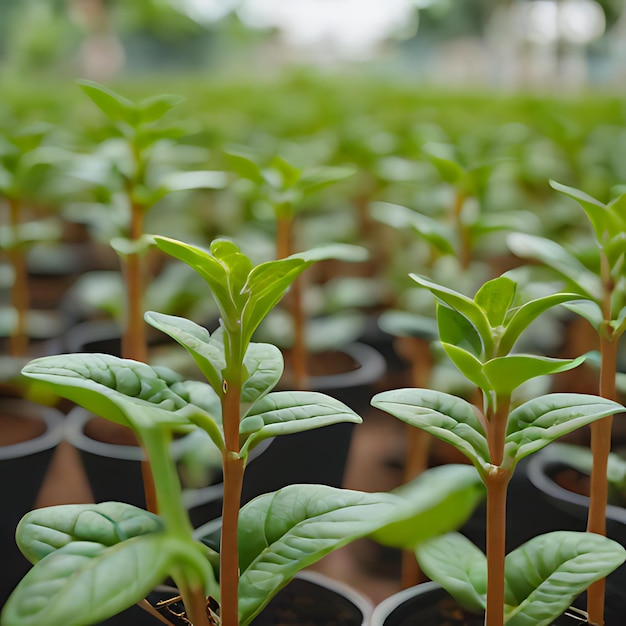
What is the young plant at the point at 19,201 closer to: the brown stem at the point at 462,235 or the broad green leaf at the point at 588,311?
the brown stem at the point at 462,235

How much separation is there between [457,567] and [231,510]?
20cm

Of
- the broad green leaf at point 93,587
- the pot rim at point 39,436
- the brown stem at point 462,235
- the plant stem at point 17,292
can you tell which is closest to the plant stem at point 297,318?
the brown stem at point 462,235

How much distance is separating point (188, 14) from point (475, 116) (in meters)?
19.5

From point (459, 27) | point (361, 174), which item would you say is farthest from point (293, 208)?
point (459, 27)

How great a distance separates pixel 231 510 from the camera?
571mm

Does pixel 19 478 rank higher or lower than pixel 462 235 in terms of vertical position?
A: lower

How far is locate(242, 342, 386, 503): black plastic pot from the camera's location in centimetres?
109

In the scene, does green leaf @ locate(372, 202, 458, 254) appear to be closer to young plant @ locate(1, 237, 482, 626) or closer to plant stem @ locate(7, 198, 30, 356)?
young plant @ locate(1, 237, 482, 626)

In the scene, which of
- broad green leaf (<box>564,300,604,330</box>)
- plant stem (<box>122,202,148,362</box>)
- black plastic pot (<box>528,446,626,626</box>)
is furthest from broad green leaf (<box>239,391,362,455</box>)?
plant stem (<box>122,202,148,362</box>)

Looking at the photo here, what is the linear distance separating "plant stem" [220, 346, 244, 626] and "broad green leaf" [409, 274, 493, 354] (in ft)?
0.50

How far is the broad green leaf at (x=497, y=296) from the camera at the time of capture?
1.98 ft

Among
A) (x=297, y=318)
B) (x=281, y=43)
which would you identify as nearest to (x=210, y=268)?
(x=297, y=318)

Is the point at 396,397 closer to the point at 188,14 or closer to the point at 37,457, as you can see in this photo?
the point at 37,457

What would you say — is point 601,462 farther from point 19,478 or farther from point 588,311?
point 19,478
